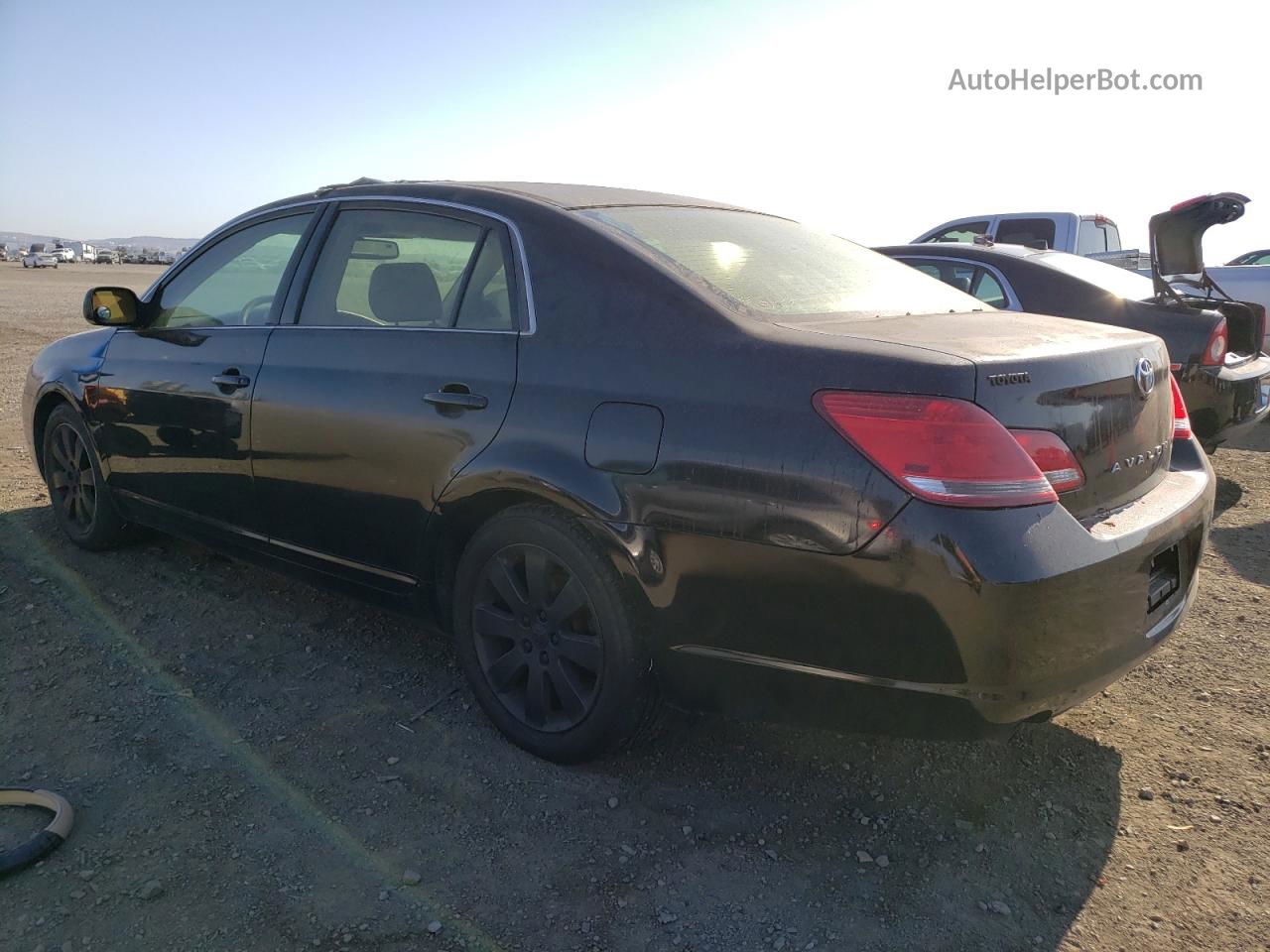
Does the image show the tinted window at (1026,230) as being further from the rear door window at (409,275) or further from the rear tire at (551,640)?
the rear tire at (551,640)

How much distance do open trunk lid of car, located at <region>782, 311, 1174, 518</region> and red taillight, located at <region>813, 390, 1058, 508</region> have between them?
44mm

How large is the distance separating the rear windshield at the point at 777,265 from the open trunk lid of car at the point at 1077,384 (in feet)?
0.59

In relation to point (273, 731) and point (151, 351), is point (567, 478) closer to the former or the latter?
point (273, 731)

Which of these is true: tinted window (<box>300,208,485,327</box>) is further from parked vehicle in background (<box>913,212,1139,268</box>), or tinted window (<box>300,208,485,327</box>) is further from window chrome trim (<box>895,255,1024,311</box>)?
parked vehicle in background (<box>913,212,1139,268</box>)

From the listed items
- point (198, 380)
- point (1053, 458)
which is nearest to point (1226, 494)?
point (1053, 458)

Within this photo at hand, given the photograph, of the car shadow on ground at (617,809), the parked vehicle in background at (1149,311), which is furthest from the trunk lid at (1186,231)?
the car shadow on ground at (617,809)

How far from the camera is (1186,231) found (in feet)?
17.4

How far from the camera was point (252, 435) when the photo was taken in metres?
3.53

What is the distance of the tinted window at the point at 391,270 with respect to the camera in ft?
10.3

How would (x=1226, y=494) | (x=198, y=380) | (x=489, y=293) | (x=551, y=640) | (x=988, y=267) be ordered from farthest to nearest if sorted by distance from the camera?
(x=988, y=267)
(x=1226, y=494)
(x=198, y=380)
(x=489, y=293)
(x=551, y=640)

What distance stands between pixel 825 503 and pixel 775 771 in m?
1.05

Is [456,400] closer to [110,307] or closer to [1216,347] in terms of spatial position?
[110,307]

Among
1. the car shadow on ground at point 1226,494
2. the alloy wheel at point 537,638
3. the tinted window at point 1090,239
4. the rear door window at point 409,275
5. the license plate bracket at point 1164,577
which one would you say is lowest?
the car shadow on ground at point 1226,494

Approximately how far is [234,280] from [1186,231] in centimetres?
475
